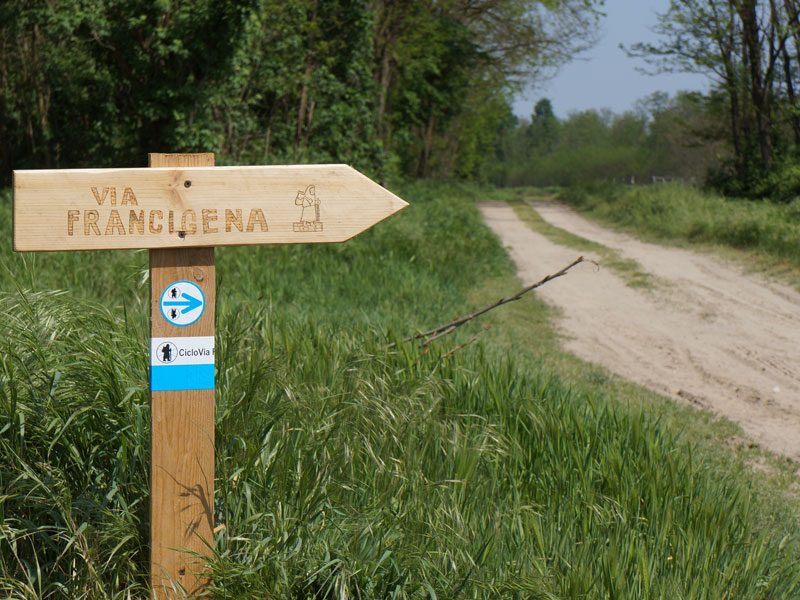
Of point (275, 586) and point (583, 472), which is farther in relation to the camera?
point (583, 472)

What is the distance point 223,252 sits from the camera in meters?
8.89

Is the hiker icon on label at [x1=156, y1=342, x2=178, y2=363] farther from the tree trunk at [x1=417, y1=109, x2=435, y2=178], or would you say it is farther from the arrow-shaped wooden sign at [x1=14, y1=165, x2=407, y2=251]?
the tree trunk at [x1=417, y1=109, x2=435, y2=178]

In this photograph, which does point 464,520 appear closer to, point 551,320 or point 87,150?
point 551,320

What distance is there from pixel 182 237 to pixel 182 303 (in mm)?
203

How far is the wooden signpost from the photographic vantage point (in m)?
2.40

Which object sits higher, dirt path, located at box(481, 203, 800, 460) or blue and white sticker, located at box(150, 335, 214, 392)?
blue and white sticker, located at box(150, 335, 214, 392)

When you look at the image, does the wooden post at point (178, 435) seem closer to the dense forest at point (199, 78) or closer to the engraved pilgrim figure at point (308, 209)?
the engraved pilgrim figure at point (308, 209)

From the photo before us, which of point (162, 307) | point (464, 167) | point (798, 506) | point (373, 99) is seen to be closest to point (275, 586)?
point (162, 307)

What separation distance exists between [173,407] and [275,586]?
1.98 ft

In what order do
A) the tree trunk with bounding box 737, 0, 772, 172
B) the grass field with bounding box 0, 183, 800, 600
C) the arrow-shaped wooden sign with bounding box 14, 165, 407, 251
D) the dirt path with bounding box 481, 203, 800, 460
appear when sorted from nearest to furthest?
the arrow-shaped wooden sign with bounding box 14, 165, 407, 251 → the grass field with bounding box 0, 183, 800, 600 → the dirt path with bounding box 481, 203, 800, 460 → the tree trunk with bounding box 737, 0, 772, 172

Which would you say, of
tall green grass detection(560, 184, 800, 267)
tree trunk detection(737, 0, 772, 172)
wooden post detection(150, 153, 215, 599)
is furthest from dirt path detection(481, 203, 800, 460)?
tree trunk detection(737, 0, 772, 172)

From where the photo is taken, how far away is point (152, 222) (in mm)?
2422

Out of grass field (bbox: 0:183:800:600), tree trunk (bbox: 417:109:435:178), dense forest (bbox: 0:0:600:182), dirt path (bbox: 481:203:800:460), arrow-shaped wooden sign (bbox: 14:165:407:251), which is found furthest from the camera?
tree trunk (bbox: 417:109:435:178)

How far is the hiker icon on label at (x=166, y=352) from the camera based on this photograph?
97.4 inches
